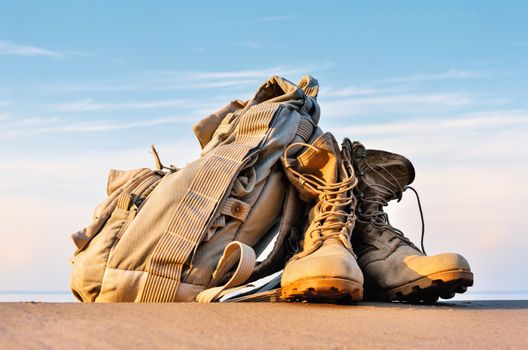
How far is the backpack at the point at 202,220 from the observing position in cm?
319

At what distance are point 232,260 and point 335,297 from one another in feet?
1.92

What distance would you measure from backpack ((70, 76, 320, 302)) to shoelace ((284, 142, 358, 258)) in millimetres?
160

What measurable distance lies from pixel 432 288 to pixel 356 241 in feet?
2.01

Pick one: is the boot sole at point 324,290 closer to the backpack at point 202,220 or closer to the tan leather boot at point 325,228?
the tan leather boot at point 325,228

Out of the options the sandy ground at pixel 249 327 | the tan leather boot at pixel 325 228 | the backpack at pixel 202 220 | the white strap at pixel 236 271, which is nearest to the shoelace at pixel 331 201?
the tan leather boot at pixel 325 228

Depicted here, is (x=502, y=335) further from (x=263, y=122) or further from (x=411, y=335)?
(x=263, y=122)

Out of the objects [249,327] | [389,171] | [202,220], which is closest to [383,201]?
[389,171]

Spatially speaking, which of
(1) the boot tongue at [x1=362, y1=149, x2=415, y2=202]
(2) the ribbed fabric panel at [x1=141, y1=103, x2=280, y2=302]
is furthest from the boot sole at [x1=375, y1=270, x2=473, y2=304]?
(2) the ribbed fabric panel at [x1=141, y1=103, x2=280, y2=302]

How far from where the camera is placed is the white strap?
3.06 meters

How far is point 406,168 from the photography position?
3928 mm

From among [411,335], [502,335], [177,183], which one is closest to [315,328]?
[411,335]

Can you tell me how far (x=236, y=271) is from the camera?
10.1 ft

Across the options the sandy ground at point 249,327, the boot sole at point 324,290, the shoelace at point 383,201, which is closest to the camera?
the sandy ground at point 249,327

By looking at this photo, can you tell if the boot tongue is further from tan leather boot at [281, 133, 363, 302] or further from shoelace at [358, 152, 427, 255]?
tan leather boot at [281, 133, 363, 302]
